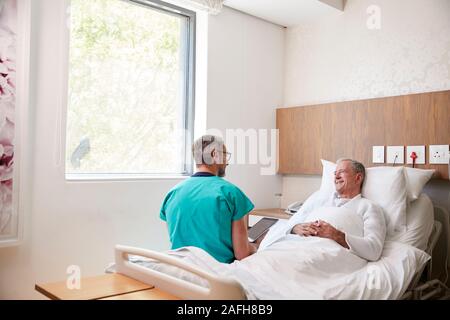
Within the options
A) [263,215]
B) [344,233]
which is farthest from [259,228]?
[344,233]

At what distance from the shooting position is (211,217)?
1790 mm

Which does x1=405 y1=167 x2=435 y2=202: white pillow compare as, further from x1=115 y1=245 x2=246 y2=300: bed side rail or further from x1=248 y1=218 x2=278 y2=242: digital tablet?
x1=115 y1=245 x2=246 y2=300: bed side rail

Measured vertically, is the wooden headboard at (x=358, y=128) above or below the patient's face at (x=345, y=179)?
above

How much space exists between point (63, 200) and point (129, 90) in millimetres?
843

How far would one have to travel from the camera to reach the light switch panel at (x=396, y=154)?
268 centimetres

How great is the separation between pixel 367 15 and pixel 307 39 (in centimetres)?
52

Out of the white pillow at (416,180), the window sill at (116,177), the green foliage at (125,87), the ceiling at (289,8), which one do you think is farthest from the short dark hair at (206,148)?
the ceiling at (289,8)

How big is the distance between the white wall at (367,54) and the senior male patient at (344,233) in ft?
2.64

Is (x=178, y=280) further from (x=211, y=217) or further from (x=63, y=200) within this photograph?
(x=63, y=200)

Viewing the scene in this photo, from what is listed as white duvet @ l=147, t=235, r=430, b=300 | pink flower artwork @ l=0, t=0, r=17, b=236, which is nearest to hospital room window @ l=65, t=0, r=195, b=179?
pink flower artwork @ l=0, t=0, r=17, b=236

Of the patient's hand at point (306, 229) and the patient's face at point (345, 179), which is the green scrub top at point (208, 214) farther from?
the patient's face at point (345, 179)

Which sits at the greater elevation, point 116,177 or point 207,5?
point 207,5

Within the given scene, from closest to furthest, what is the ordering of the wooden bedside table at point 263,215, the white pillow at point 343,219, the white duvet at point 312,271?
the white duvet at point 312,271, the white pillow at point 343,219, the wooden bedside table at point 263,215
